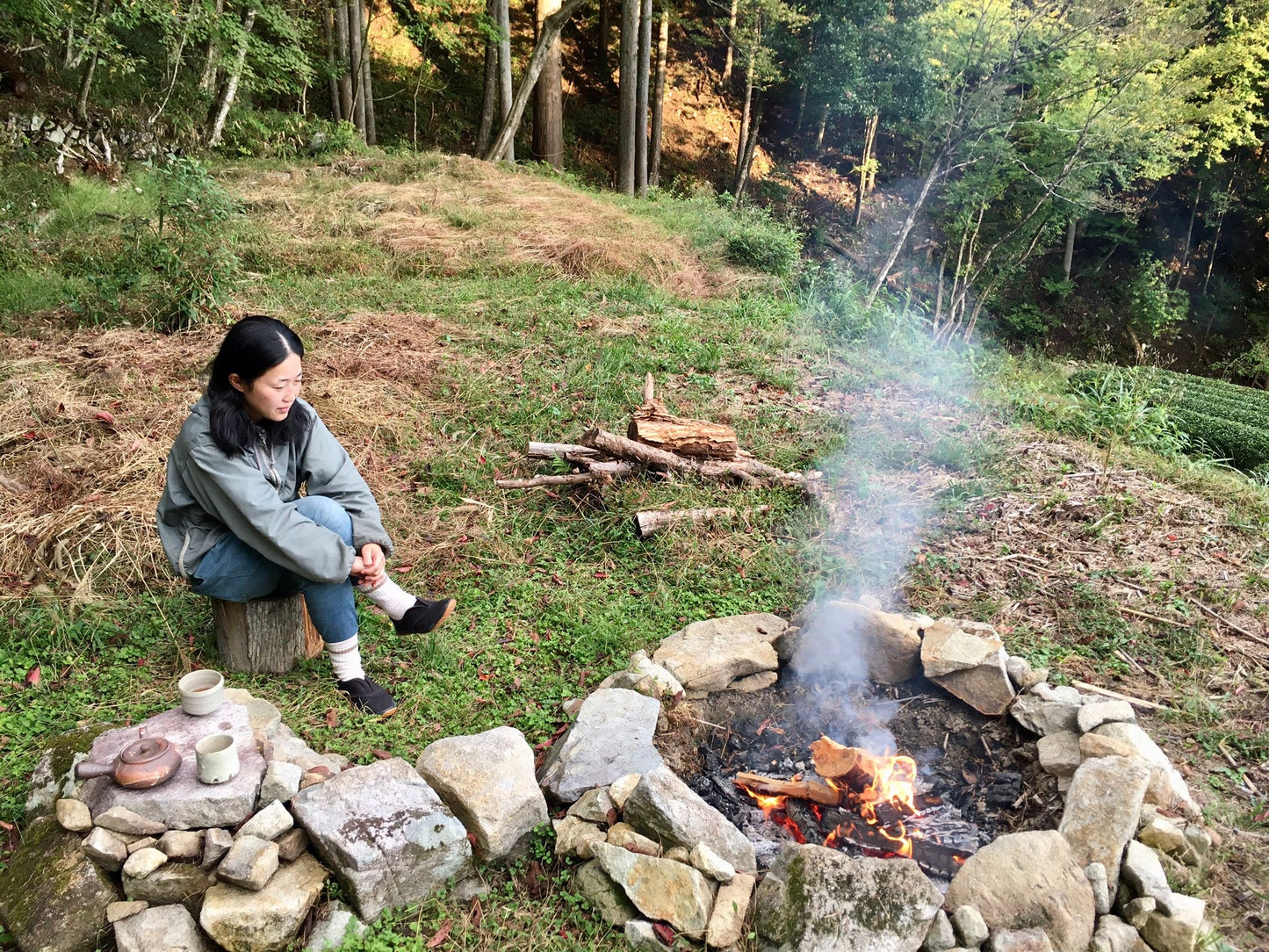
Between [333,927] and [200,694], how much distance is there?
A: 79cm

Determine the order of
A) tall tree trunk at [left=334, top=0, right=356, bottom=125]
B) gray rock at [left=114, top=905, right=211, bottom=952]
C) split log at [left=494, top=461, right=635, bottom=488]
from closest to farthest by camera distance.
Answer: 1. gray rock at [left=114, top=905, right=211, bottom=952]
2. split log at [left=494, top=461, right=635, bottom=488]
3. tall tree trunk at [left=334, top=0, right=356, bottom=125]

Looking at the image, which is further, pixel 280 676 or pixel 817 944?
pixel 280 676

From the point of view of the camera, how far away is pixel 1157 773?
2.43 metres

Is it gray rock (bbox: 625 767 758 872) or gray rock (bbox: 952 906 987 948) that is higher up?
gray rock (bbox: 625 767 758 872)

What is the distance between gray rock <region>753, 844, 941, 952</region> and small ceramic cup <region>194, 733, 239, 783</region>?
4.93 feet

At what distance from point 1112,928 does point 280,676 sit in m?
2.84

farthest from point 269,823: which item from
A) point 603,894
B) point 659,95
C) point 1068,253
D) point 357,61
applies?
point 1068,253

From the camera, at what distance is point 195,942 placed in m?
1.89

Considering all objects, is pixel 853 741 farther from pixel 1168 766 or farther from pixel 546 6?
pixel 546 6

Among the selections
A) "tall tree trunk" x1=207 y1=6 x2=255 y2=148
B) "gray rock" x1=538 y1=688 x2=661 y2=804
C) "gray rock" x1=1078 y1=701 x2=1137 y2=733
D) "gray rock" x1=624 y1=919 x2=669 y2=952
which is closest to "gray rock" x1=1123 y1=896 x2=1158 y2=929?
"gray rock" x1=1078 y1=701 x2=1137 y2=733

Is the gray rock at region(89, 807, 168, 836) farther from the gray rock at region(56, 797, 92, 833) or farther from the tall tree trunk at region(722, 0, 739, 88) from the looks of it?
the tall tree trunk at region(722, 0, 739, 88)

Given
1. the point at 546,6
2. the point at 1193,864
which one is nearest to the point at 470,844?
the point at 1193,864

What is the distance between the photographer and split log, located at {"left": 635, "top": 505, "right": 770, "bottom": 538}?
160 inches

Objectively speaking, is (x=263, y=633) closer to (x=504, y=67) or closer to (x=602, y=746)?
(x=602, y=746)
